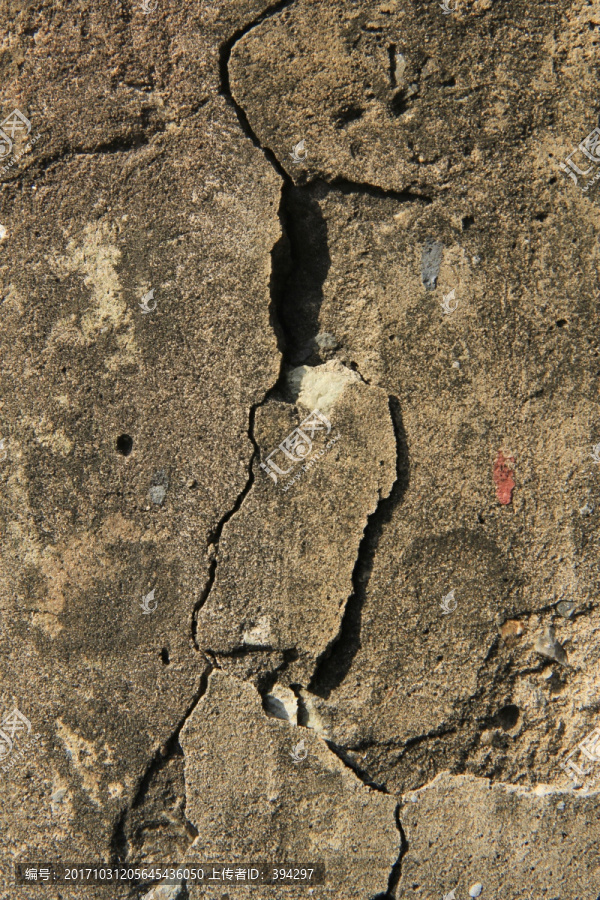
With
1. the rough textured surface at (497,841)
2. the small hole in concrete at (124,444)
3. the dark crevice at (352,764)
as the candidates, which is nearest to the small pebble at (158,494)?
the small hole in concrete at (124,444)

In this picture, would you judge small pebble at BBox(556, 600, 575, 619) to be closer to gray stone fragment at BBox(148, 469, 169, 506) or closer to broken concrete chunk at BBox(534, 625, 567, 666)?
broken concrete chunk at BBox(534, 625, 567, 666)

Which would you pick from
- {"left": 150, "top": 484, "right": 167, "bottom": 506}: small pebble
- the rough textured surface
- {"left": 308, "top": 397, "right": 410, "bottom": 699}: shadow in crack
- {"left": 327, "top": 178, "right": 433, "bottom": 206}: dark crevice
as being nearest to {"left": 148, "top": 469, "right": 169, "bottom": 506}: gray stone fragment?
{"left": 150, "top": 484, "right": 167, "bottom": 506}: small pebble

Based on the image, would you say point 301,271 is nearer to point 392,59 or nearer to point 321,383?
point 321,383

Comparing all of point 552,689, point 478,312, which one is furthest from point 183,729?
point 478,312

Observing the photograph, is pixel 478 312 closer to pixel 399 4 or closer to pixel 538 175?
pixel 538 175

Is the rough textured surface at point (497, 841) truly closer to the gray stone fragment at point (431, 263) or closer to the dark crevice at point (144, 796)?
the dark crevice at point (144, 796)

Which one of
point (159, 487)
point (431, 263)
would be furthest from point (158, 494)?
point (431, 263)
